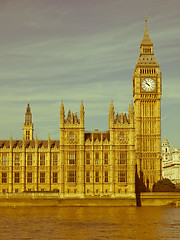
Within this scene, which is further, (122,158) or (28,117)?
(28,117)

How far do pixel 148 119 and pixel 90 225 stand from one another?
71.0 metres

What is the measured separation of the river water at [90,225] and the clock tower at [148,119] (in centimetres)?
4598

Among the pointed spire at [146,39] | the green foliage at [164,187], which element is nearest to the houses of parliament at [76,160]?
the green foliage at [164,187]

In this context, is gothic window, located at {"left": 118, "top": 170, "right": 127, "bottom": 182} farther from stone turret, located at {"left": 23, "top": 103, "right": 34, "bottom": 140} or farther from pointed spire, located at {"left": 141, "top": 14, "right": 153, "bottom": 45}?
stone turret, located at {"left": 23, "top": 103, "right": 34, "bottom": 140}

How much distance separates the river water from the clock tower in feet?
151

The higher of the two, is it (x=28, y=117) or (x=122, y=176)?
(x=28, y=117)

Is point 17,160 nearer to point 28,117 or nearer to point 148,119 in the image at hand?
point 148,119

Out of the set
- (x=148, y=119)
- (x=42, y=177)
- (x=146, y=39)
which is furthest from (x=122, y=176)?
(x=146, y=39)

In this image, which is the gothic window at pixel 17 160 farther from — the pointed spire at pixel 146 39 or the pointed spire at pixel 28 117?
the pointed spire at pixel 28 117

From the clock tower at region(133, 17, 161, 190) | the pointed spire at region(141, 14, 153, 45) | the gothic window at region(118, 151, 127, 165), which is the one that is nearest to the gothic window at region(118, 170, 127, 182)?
the gothic window at region(118, 151, 127, 165)

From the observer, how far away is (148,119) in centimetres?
13600

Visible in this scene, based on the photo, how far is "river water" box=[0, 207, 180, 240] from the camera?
2340 inches

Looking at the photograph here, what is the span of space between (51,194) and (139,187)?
1247 inches

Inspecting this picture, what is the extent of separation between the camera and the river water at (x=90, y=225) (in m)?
59.4
